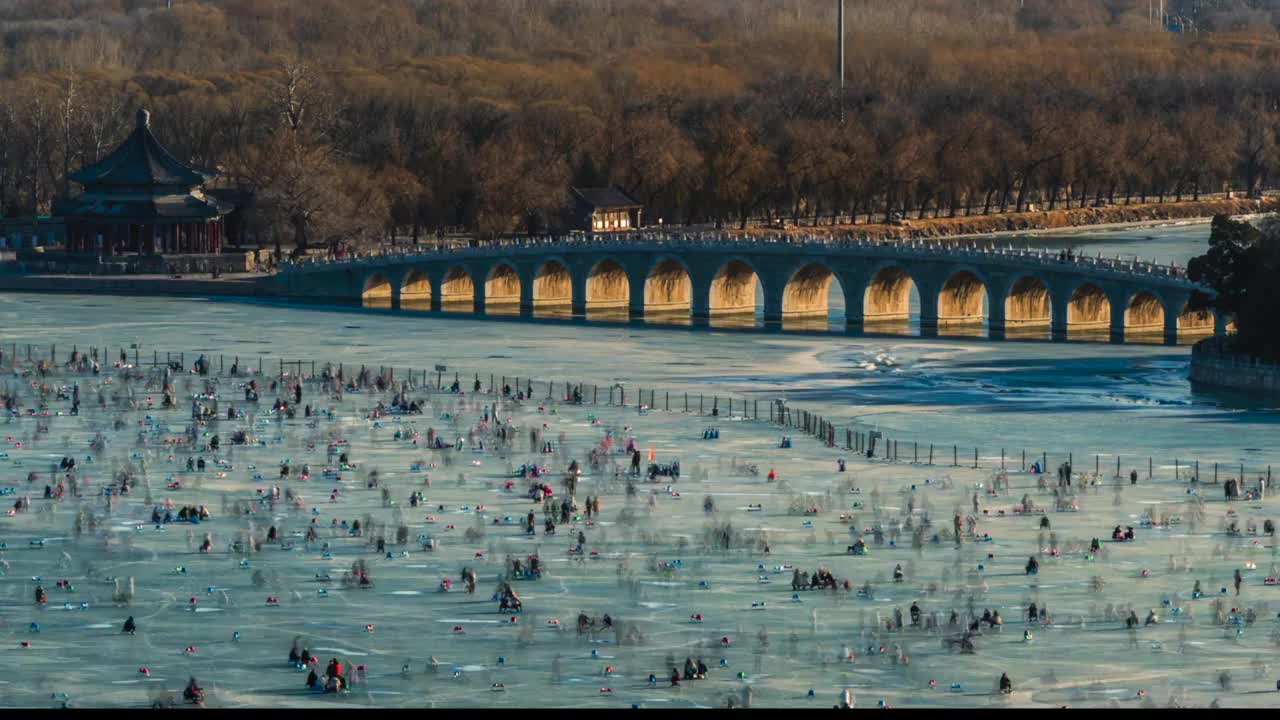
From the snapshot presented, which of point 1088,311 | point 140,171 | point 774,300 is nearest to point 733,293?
point 774,300

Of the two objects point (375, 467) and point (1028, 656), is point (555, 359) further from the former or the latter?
point (1028, 656)

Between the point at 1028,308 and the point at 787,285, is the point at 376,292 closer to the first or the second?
the point at 787,285

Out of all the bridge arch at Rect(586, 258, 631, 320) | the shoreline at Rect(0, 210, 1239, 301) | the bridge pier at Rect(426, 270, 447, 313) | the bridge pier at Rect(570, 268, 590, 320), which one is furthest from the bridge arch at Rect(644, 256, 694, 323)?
the shoreline at Rect(0, 210, 1239, 301)

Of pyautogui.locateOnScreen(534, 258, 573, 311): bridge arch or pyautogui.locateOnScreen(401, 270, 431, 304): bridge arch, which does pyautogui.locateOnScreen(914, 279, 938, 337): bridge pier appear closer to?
pyautogui.locateOnScreen(534, 258, 573, 311): bridge arch

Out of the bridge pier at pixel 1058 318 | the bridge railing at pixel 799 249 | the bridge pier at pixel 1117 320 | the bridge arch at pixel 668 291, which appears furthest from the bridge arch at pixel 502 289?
the bridge pier at pixel 1117 320

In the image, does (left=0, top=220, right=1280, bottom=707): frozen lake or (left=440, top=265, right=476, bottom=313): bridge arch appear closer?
(left=0, top=220, right=1280, bottom=707): frozen lake

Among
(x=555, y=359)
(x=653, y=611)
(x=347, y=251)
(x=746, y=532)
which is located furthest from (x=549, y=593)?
(x=347, y=251)

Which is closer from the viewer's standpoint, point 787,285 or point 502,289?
point 787,285
